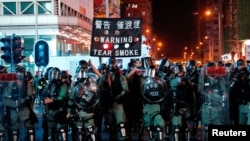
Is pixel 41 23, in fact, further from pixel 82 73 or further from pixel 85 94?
pixel 85 94

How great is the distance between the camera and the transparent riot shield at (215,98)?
1238cm

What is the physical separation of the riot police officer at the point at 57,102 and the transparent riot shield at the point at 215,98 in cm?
325

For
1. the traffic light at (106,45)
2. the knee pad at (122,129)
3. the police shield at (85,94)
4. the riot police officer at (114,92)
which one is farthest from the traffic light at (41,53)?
the police shield at (85,94)

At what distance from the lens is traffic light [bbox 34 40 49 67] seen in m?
20.4

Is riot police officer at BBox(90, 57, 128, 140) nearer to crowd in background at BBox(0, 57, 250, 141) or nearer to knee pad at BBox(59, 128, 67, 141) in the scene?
crowd in background at BBox(0, 57, 250, 141)

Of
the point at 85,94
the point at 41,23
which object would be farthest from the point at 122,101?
the point at 41,23

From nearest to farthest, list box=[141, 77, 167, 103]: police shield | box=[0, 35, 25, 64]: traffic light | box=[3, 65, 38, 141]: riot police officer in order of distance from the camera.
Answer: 1. box=[141, 77, 167, 103]: police shield
2. box=[3, 65, 38, 141]: riot police officer
3. box=[0, 35, 25, 64]: traffic light

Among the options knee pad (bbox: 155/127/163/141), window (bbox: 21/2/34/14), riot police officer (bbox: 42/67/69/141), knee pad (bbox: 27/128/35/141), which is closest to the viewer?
knee pad (bbox: 155/127/163/141)

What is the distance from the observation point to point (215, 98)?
12.5 metres

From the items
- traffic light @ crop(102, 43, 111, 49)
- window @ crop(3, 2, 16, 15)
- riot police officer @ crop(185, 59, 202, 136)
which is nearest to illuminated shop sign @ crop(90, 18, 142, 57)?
traffic light @ crop(102, 43, 111, 49)

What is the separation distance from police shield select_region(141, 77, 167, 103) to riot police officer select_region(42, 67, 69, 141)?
187 centimetres

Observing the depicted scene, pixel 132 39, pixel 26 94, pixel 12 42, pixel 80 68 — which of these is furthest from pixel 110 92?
pixel 12 42

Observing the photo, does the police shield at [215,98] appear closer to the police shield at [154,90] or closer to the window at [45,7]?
the police shield at [154,90]

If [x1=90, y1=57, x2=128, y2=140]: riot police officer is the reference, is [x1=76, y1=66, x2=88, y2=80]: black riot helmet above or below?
above
